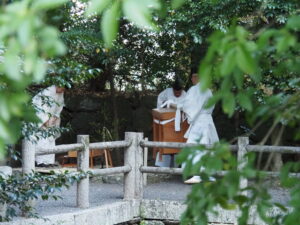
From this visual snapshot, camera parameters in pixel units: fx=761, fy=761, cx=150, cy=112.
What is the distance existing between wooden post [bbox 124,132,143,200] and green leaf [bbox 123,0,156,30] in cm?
701

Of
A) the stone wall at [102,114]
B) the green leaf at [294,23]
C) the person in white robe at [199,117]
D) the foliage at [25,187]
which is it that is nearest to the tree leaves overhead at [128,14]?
the green leaf at [294,23]

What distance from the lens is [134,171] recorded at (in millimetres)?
8844

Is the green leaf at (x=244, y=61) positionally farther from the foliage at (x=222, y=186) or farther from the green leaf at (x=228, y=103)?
the foliage at (x=222, y=186)

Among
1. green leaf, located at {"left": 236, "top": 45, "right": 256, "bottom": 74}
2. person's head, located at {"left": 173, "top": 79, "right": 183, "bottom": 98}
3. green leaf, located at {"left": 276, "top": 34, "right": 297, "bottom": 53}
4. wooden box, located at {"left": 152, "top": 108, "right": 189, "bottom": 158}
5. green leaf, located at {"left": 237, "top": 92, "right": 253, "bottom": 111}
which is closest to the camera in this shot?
green leaf, located at {"left": 236, "top": 45, "right": 256, "bottom": 74}

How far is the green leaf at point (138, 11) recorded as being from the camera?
167 centimetres

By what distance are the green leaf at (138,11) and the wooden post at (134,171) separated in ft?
23.0

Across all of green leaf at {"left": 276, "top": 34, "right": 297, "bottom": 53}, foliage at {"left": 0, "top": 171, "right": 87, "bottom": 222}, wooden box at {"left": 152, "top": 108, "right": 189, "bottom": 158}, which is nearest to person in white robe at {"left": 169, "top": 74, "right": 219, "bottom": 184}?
wooden box at {"left": 152, "top": 108, "right": 189, "bottom": 158}

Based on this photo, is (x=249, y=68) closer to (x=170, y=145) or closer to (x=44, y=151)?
(x=44, y=151)

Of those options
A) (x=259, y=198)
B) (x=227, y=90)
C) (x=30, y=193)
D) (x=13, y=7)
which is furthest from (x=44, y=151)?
(x=13, y=7)

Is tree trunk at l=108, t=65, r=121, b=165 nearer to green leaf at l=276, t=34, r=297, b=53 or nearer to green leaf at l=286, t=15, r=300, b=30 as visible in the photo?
green leaf at l=286, t=15, r=300, b=30

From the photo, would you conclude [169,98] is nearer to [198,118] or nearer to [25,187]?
[198,118]

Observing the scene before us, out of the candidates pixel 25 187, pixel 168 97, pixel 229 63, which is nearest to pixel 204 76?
pixel 229 63

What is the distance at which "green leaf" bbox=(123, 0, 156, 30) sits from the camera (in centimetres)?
167

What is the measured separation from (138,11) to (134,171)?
7.22m
